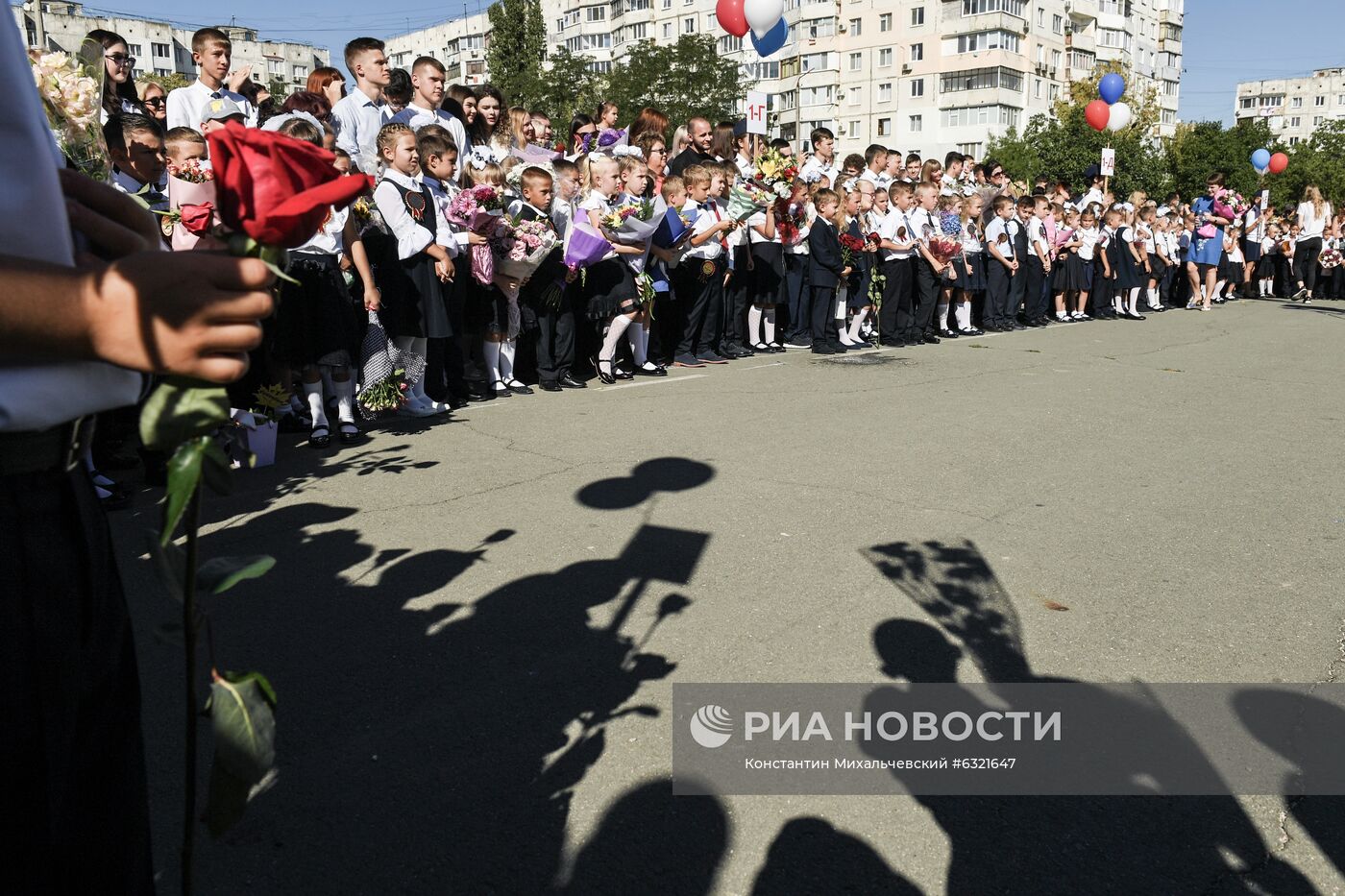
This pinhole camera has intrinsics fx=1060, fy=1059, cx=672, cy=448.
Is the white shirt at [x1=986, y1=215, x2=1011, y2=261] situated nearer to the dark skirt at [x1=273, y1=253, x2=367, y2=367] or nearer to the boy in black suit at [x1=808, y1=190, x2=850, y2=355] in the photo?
the boy in black suit at [x1=808, y1=190, x2=850, y2=355]

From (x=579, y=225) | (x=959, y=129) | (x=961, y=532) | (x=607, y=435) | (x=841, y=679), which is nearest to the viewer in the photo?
(x=841, y=679)

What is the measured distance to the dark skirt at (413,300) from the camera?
26.8 feet

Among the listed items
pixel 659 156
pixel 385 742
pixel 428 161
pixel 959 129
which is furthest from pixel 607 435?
pixel 959 129

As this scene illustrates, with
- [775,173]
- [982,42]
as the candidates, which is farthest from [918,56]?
[775,173]

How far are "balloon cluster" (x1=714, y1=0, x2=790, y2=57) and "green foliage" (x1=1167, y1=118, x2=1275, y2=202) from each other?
2064 inches

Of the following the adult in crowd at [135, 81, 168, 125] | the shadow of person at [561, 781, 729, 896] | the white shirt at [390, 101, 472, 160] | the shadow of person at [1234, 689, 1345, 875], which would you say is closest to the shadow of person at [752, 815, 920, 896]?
the shadow of person at [561, 781, 729, 896]

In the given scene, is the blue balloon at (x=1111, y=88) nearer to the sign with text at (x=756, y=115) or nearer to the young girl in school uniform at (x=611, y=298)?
the sign with text at (x=756, y=115)

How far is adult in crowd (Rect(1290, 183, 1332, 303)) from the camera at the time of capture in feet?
77.8

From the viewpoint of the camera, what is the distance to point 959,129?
253 feet

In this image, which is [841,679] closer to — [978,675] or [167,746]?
[978,675]

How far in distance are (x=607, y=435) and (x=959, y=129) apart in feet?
251

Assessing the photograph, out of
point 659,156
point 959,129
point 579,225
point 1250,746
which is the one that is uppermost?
point 959,129

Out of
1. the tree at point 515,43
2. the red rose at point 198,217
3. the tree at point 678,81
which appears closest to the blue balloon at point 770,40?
the red rose at point 198,217

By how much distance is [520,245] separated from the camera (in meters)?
9.03
